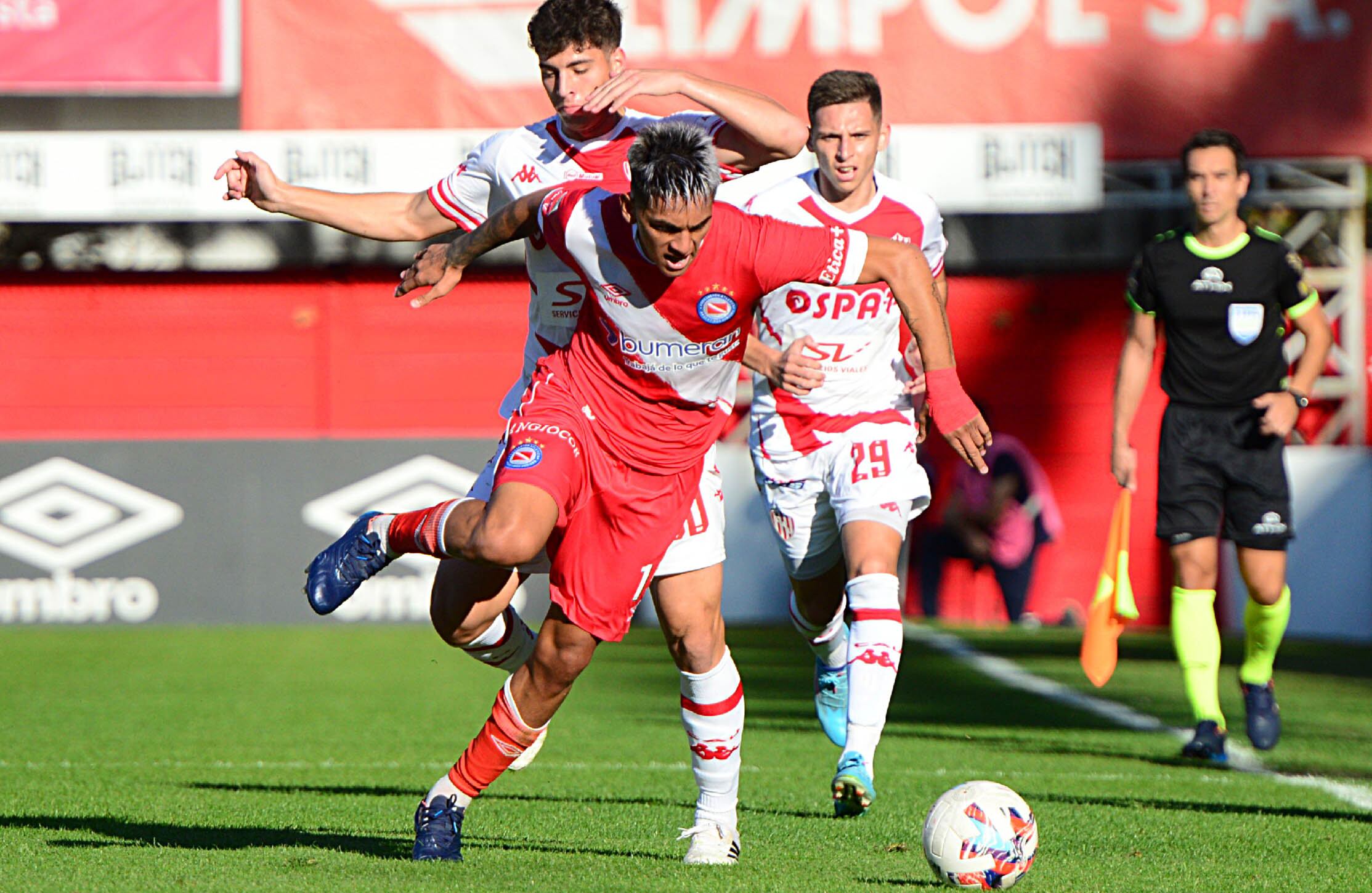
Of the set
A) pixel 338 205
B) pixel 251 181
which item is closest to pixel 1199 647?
pixel 338 205

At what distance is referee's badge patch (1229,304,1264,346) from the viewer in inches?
304

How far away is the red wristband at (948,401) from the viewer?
503cm

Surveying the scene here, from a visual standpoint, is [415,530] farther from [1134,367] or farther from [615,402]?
[1134,367]

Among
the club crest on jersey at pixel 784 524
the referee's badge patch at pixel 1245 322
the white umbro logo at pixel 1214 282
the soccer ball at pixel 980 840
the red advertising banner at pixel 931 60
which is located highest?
the red advertising banner at pixel 931 60

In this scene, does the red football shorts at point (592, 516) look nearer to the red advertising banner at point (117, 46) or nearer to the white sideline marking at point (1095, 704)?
the white sideline marking at point (1095, 704)

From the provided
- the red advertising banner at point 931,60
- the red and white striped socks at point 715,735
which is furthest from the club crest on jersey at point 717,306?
the red advertising banner at point 931,60

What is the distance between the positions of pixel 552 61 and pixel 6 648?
29.4 feet

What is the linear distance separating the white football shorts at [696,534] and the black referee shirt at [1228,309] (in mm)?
2987

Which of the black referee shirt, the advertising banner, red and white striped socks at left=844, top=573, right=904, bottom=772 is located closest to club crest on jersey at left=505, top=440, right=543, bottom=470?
red and white striped socks at left=844, top=573, right=904, bottom=772

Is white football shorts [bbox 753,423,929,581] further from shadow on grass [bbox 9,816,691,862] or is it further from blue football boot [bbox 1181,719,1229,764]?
shadow on grass [bbox 9,816,691,862]

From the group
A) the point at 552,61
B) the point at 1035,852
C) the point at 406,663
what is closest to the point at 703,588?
the point at 1035,852

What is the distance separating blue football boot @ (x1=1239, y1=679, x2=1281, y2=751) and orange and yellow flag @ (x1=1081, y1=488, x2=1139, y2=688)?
0.58 metres

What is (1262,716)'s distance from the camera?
307 inches

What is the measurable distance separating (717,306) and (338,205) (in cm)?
137
